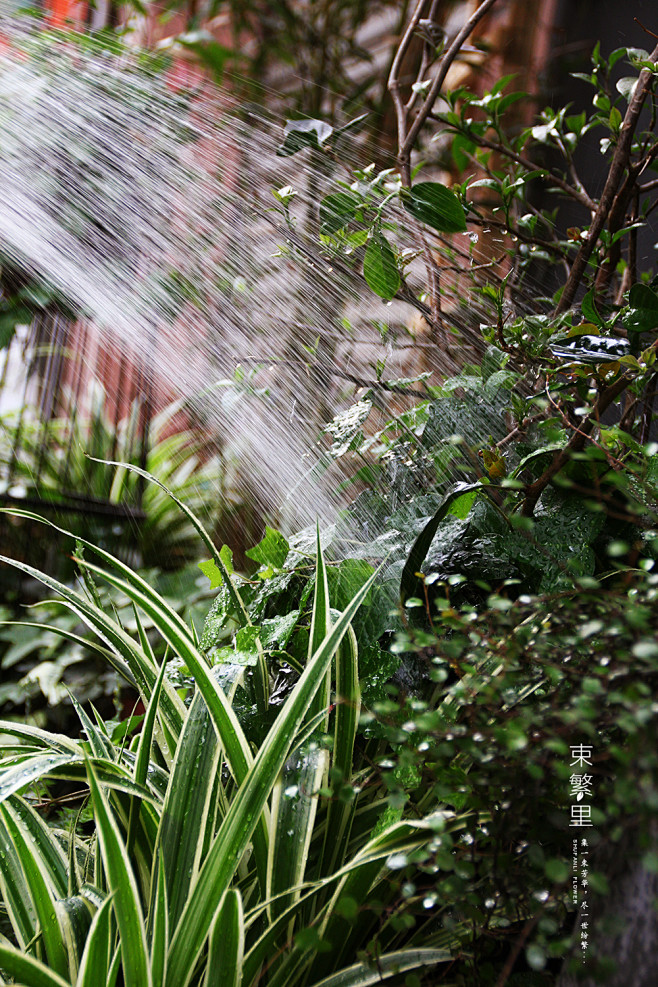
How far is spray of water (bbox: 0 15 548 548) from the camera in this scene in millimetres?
1933

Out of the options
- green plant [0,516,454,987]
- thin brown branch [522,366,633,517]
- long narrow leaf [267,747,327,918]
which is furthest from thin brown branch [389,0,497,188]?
long narrow leaf [267,747,327,918]

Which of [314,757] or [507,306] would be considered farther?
[507,306]

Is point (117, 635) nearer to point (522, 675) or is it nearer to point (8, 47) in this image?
point (522, 675)

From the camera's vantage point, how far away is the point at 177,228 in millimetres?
2342

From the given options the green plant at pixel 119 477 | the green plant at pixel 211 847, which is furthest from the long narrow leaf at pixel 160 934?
the green plant at pixel 119 477

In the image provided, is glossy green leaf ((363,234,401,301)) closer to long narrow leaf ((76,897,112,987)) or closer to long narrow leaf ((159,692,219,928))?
long narrow leaf ((159,692,219,928))

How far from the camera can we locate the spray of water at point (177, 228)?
1.93 m

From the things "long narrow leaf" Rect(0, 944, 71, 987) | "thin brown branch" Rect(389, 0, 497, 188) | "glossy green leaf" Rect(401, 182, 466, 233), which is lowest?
"long narrow leaf" Rect(0, 944, 71, 987)

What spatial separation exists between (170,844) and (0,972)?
27cm

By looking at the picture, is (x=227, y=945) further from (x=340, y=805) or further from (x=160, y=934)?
(x=340, y=805)

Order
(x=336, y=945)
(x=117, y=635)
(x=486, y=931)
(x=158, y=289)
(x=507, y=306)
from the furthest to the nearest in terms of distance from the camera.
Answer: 1. (x=158, y=289)
2. (x=507, y=306)
3. (x=117, y=635)
4. (x=336, y=945)
5. (x=486, y=931)

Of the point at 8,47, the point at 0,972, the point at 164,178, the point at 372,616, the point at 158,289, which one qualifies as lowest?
the point at 0,972

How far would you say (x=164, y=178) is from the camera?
245cm

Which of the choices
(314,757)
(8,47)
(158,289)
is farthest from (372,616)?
(8,47)
